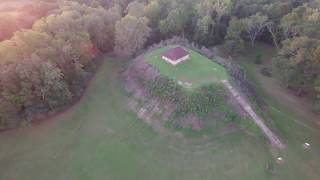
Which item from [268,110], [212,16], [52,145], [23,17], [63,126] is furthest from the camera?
[212,16]

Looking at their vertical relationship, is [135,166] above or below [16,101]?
below

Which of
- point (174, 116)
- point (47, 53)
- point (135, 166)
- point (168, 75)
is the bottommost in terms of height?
point (135, 166)

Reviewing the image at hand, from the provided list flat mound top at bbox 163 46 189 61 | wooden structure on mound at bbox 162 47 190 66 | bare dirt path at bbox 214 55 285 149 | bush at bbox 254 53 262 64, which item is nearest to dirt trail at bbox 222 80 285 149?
bare dirt path at bbox 214 55 285 149

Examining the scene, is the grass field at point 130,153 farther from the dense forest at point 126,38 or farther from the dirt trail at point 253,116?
the dense forest at point 126,38

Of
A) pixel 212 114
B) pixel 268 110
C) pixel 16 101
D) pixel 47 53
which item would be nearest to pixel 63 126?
pixel 16 101

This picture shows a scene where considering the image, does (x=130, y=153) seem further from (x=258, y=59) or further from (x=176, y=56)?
(x=258, y=59)

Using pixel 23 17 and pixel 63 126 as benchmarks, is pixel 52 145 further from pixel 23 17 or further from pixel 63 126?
pixel 23 17

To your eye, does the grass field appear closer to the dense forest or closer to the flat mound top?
the dense forest
